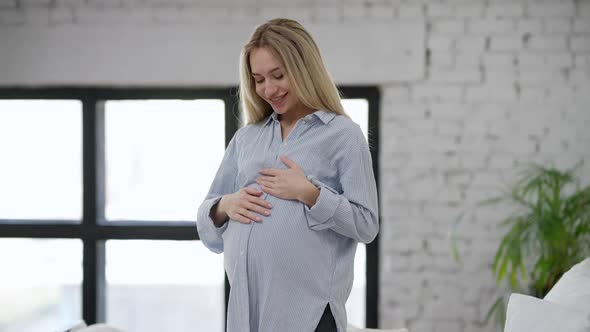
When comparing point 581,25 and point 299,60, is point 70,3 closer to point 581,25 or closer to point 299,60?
point 299,60

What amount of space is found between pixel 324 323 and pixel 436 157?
189 centimetres

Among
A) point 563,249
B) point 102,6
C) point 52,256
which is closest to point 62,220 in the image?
point 52,256

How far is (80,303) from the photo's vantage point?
3.54 meters

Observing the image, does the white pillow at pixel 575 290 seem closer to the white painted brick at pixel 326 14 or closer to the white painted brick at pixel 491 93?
the white painted brick at pixel 491 93

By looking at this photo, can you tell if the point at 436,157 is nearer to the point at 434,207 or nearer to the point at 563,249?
the point at 434,207

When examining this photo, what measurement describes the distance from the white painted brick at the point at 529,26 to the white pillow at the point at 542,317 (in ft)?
5.11

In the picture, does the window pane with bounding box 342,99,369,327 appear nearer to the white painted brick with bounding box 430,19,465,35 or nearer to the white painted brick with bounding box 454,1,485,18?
the white painted brick with bounding box 430,19,465,35

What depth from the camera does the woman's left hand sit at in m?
1.47

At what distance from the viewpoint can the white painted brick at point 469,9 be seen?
10.3ft

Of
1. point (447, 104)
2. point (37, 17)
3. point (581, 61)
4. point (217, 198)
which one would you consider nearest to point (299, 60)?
point (217, 198)

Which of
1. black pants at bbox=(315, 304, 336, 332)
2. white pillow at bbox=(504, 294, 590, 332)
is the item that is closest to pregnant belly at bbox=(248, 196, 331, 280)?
black pants at bbox=(315, 304, 336, 332)

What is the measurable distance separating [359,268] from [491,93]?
3.78 ft

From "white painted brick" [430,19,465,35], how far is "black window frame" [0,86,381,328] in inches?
17.3

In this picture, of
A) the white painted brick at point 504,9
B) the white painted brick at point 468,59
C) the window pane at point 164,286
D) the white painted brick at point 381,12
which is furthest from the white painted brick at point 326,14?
the window pane at point 164,286
